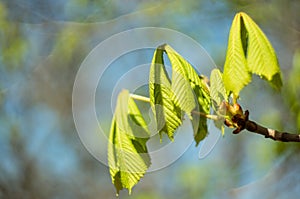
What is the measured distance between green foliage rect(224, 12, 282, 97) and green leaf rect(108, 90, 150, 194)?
0.12 meters

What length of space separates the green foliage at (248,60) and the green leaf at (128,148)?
116 millimetres

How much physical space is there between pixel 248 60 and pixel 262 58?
0.01m

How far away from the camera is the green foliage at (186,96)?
0.56 m

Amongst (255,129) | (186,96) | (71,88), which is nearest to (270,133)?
(255,129)

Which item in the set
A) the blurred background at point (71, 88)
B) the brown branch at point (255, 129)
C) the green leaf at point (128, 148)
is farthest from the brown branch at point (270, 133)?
the blurred background at point (71, 88)

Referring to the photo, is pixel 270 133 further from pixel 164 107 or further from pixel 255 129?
pixel 164 107

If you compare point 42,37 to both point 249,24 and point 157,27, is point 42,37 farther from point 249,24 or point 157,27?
point 249,24

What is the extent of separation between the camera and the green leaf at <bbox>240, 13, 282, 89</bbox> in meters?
0.54

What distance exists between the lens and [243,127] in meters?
0.61

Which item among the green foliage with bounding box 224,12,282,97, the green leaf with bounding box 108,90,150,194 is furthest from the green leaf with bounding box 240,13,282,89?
the green leaf with bounding box 108,90,150,194

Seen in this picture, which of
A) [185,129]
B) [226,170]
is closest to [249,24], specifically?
[185,129]

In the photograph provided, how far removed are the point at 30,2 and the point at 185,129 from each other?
189cm

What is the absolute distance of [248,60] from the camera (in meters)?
0.56

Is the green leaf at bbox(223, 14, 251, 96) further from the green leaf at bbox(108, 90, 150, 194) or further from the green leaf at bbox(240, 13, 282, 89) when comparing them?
the green leaf at bbox(108, 90, 150, 194)
